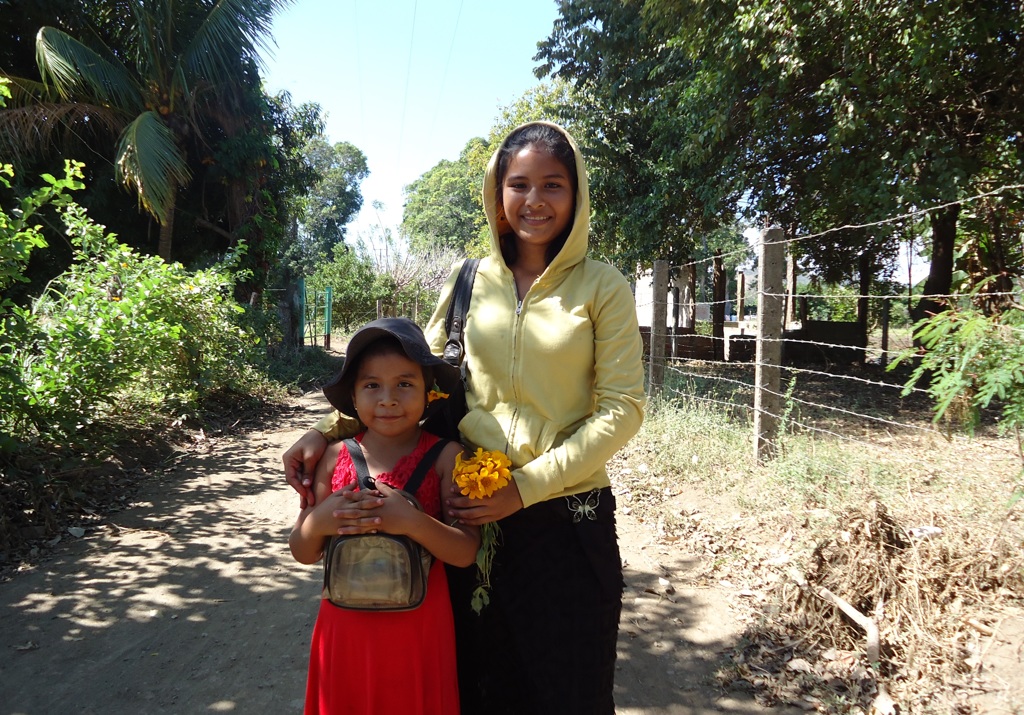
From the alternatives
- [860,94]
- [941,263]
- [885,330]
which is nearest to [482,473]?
[860,94]

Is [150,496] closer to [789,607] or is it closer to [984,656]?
[789,607]

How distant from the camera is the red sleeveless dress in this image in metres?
1.67

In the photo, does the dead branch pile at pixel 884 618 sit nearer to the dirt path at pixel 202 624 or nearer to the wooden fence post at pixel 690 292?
the dirt path at pixel 202 624

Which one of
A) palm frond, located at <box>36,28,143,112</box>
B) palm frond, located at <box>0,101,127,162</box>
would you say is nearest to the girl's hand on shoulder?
palm frond, located at <box>36,28,143,112</box>

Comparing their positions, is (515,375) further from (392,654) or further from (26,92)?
(26,92)

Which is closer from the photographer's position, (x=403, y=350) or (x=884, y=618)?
(x=403, y=350)

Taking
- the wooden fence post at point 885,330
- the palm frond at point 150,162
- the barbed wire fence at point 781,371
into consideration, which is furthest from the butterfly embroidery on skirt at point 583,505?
the wooden fence post at point 885,330

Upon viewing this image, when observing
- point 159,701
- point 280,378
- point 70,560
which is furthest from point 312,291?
point 159,701

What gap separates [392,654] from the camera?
65.6 inches

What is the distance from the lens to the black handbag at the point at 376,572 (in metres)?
1.58

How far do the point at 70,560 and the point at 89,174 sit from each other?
29.1 feet

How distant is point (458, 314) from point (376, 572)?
68cm

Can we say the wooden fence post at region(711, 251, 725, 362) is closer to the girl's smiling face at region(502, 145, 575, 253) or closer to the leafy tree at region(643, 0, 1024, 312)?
the leafy tree at region(643, 0, 1024, 312)

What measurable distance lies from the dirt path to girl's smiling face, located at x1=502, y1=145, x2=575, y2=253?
208 centimetres
